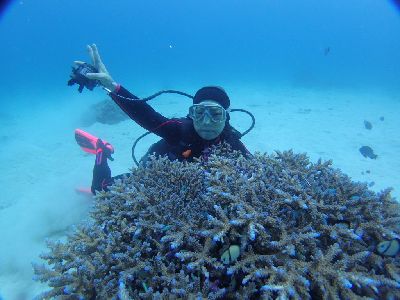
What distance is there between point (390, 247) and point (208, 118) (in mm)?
3054

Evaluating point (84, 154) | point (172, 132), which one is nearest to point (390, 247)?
point (172, 132)

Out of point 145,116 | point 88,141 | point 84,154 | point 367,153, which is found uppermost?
point 84,154

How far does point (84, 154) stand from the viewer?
13.3 m

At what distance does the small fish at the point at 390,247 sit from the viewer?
2572mm

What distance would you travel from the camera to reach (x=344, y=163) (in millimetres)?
11023

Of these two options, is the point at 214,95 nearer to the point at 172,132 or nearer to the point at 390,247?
the point at 172,132

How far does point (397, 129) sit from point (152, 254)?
18.2 m

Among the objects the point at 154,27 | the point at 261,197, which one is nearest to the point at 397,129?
the point at 261,197

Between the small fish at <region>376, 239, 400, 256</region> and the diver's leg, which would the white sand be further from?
the small fish at <region>376, 239, 400, 256</region>

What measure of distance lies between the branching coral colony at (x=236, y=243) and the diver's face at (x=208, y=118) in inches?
63.9

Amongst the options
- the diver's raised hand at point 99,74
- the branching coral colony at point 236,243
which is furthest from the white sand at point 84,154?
the diver's raised hand at point 99,74

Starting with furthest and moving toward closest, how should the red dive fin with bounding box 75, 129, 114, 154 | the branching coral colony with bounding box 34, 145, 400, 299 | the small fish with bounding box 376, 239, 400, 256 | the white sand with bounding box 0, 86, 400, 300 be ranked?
Result: the red dive fin with bounding box 75, 129, 114, 154 < the white sand with bounding box 0, 86, 400, 300 < the small fish with bounding box 376, 239, 400, 256 < the branching coral colony with bounding box 34, 145, 400, 299

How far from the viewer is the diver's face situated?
15.7 feet

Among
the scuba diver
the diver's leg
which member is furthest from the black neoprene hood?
the diver's leg
